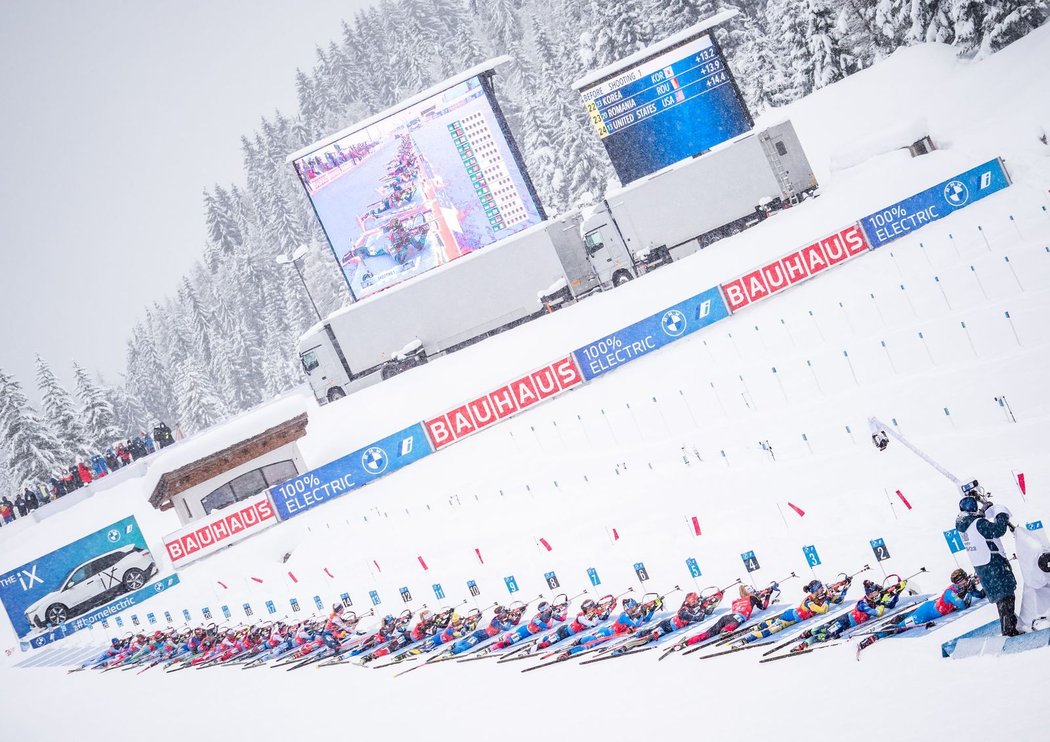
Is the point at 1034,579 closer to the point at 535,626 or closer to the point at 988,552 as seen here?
the point at 988,552

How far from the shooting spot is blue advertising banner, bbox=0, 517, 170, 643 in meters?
31.3

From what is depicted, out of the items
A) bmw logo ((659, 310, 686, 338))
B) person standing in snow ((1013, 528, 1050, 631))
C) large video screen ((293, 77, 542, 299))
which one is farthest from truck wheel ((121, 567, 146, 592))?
person standing in snow ((1013, 528, 1050, 631))

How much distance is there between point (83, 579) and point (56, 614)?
1532 mm

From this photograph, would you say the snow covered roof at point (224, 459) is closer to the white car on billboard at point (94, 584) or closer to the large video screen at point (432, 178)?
the white car on billboard at point (94, 584)

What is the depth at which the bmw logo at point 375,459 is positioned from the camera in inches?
1144

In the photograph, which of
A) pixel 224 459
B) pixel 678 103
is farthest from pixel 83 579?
pixel 678 103

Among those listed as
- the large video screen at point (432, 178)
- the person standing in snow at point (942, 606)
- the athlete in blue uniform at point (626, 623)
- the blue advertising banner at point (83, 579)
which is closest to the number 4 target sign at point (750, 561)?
the athlete in blue uniform at point (626, 623)

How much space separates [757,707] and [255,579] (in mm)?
19240

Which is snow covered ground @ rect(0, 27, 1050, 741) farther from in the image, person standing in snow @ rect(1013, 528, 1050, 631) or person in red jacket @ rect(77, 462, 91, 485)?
person in red jacket @ rect(77, 462, 91, 485)

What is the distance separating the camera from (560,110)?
68.5 metres

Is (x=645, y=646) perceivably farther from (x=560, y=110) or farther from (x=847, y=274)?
(x=560, y=110)

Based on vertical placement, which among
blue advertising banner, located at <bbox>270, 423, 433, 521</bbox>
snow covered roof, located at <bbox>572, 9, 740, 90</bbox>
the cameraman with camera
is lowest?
the cameraman with camera

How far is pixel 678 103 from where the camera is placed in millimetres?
41781

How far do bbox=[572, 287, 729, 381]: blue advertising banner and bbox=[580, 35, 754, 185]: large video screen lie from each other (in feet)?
49.6
